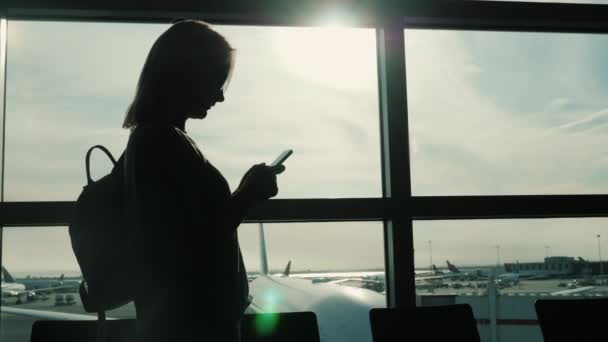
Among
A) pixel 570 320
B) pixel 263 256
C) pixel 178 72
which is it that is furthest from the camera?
pixel 263 256

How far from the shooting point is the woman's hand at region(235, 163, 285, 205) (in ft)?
3.62

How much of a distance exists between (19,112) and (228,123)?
0.88 meters

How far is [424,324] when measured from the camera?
2.01 meters

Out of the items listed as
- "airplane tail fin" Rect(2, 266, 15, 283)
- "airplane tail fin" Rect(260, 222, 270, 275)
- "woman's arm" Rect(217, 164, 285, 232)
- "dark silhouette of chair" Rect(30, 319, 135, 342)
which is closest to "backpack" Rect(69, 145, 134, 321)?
"woman's arm" Rect(217, 164, 285, 232)

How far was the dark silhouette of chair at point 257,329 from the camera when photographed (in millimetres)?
1788

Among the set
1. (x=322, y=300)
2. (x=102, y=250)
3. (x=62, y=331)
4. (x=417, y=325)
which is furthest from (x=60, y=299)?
(x=102, y=250)

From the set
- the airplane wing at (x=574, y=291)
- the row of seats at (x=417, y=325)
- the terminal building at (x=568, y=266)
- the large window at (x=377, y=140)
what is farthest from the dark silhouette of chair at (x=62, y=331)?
the airplane wing at (x=574, y=291)

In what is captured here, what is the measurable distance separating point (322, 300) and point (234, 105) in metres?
1.42

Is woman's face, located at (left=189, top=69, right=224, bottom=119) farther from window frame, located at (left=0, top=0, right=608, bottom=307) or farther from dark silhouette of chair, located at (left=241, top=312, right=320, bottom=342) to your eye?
window frame, located at (left=0, top=0, right=608, bottom=307)

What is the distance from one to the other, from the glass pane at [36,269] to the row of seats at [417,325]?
698 millimetres

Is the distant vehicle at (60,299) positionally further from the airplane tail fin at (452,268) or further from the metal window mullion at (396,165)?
the airplane tail fin at (452,268)

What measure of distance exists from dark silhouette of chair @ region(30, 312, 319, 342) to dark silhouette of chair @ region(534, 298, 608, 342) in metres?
0.80

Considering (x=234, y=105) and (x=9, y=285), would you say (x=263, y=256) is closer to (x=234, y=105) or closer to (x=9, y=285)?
(x=234, y=105)

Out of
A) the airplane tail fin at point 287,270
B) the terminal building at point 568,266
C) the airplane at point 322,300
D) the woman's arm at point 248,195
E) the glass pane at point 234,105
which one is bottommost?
the airplane at point 322,300
